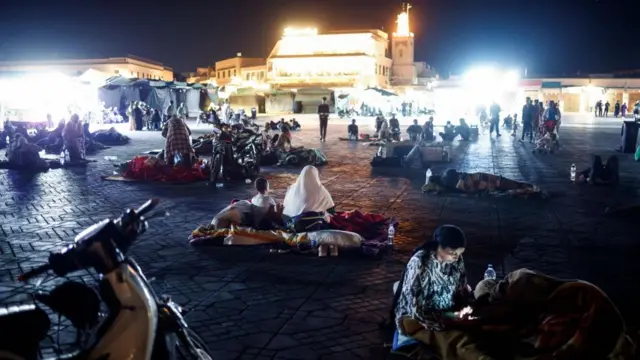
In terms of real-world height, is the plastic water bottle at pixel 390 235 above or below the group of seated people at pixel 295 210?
below

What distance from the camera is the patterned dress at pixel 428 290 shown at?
3.86 metres

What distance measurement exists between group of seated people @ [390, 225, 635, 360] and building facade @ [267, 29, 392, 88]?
51.1 m

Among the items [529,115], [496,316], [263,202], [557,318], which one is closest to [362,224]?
[263,202]

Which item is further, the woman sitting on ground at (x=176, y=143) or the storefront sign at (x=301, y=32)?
the storefront sign at (x=301, y=32)

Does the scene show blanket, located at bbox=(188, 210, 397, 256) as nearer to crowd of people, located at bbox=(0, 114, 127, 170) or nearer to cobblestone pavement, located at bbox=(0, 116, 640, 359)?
cobblestone pavement, located at bbox=(0, 116, 640, 359)

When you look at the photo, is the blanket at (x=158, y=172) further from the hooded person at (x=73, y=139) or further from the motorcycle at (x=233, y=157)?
the hooded person at (x=73, y=139)

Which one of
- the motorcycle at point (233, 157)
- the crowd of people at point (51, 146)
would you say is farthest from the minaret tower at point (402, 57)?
the motorcycle at point (233, 157)

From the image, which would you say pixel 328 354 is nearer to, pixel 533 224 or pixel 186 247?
pixel 186 247

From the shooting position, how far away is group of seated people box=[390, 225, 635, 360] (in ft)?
11.3

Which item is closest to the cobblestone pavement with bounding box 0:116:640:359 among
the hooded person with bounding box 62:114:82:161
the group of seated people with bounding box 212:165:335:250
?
the group of seated people with bounding box 212:165:335:250

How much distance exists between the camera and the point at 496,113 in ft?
75.8

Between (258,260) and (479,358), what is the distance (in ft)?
10.1

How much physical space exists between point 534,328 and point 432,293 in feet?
2.19

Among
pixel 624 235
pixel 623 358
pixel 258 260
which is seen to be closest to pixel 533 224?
pixel 624 235
